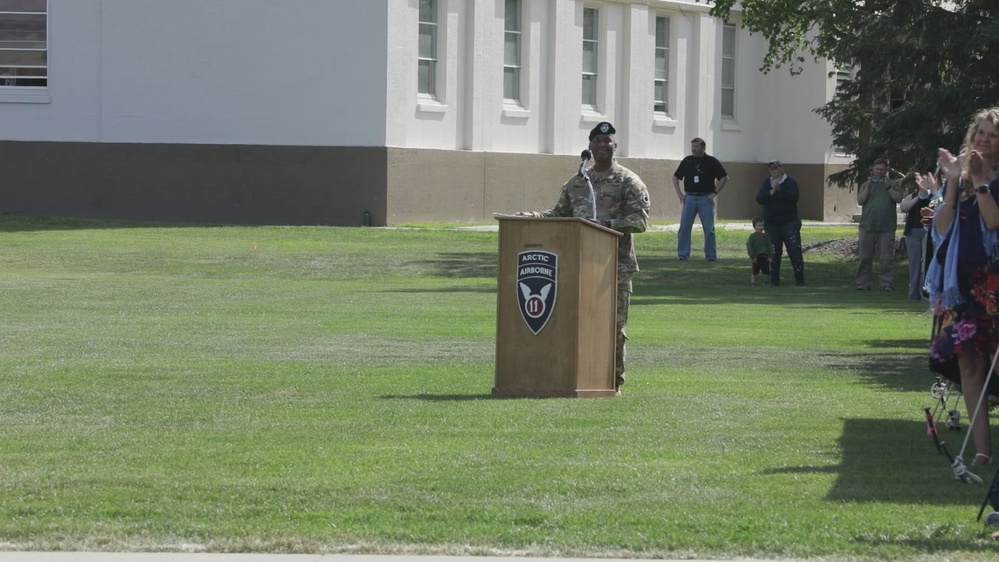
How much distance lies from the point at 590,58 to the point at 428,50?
6.10 metres

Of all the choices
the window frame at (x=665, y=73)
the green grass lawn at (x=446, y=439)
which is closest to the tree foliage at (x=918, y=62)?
the green grass lawn at (x=446, y=439)

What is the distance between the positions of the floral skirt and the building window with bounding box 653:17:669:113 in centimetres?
3807

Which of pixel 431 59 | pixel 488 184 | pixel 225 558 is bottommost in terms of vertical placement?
pixel 225 558

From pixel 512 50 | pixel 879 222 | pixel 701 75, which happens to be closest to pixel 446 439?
pixel 879 222

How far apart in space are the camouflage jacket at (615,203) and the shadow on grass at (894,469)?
97.9 inches

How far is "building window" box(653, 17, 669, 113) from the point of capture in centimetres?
4719

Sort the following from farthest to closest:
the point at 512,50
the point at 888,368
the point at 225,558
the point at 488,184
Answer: the point at 512,50, the point at 488,184, the point at 888,368, the point at 225,558

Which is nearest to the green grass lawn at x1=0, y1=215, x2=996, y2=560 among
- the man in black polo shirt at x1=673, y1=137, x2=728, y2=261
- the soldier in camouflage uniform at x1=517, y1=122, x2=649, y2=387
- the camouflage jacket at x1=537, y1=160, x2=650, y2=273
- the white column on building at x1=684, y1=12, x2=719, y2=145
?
the soldier in camouflage uniform at x1=517, y1=122, x2=649, y2=387

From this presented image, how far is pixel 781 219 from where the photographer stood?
27.4m

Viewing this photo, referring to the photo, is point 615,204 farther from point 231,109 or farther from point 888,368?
point 231,109

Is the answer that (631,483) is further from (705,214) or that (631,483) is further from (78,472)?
(705,214)

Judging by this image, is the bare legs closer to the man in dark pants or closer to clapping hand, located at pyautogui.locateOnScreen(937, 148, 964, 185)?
clapping hand, located at pyautogui.locateOnScreen(937, 148, 964, 185)

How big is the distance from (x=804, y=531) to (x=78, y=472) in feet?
12.4

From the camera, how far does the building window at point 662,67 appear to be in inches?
1858
